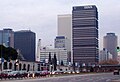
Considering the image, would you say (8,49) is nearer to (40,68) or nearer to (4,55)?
(4,55)

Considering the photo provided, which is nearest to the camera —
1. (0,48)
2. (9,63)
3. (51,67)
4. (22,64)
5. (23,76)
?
(23,76)

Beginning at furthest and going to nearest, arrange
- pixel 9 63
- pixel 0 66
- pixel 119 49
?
pixel 9 63
pixel 0 66
pixel 119 49

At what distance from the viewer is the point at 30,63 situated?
185 metres

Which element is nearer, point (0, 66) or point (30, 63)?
point (0, 66)

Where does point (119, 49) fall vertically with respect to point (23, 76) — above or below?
above

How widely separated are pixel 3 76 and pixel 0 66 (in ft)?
202

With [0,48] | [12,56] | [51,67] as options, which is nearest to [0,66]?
[0,48]

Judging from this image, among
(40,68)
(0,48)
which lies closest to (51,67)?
(40,68)

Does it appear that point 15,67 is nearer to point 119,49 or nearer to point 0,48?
point 0,48

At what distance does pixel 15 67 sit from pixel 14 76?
83576 mm

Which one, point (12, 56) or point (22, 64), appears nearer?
point (12, 56)

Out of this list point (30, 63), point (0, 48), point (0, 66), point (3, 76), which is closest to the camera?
point (3, 76)

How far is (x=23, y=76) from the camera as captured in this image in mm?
81625

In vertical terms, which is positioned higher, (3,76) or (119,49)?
(119,49)
